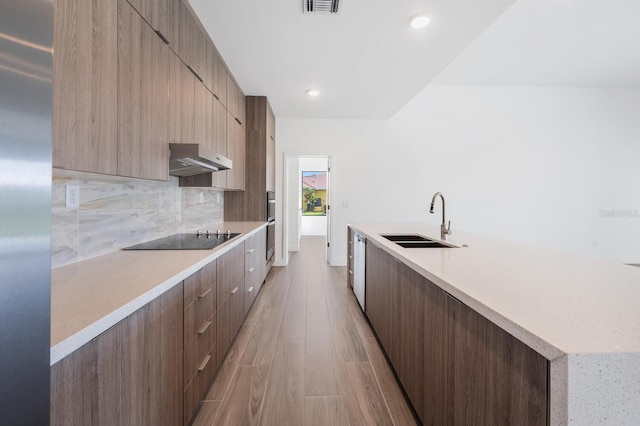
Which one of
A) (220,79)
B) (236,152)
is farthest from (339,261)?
(220,79)

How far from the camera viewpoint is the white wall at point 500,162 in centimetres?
521

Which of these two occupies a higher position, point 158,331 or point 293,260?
point 158,331

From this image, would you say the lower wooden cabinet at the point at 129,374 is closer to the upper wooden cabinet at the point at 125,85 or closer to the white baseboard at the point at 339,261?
the upper wooden cabinet at the point at 125,85

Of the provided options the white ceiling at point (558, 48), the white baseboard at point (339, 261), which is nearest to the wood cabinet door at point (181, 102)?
the white ceiling at point (558, 48)

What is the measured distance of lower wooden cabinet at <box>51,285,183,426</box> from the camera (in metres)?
0.69

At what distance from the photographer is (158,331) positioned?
42.2 inches

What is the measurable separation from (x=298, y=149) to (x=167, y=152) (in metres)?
3.55

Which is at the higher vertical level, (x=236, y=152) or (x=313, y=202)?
(x=236, y=152)

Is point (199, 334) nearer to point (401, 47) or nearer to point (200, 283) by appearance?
point (200, 283)

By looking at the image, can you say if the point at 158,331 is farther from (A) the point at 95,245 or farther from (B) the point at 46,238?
(A) the point at 95,245

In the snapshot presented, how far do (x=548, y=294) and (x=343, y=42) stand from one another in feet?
8.77

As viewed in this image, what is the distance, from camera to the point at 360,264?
9.67ft

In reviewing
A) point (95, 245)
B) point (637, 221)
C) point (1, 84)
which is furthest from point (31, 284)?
point (637, 221)

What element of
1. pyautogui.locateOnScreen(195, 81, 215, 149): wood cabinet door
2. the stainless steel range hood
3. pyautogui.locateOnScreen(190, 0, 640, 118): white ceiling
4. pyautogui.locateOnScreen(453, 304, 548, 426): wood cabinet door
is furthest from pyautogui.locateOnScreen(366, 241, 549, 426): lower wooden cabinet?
pyautogui.locateOnScreen(190, 0, 640, 118): white ceiling
